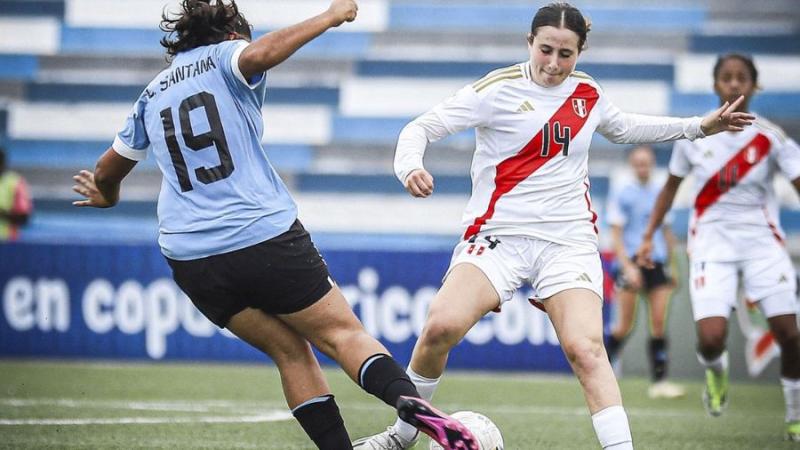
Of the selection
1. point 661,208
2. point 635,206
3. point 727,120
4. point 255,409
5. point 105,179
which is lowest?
point 255,409

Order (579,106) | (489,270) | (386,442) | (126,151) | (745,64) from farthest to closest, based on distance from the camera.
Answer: (745,64), (386,442), (579,106), (489,270), (126,151)

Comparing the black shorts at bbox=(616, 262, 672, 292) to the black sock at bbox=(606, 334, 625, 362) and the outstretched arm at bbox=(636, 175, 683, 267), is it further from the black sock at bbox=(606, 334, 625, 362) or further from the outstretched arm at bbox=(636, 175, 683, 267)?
the outstretched arm at bbox=(636, 175, 683, 267)

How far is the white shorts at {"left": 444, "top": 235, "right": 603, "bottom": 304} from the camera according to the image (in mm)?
5258

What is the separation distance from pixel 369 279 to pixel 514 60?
6.63 m

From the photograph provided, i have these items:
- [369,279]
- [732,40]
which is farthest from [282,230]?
[732,40]

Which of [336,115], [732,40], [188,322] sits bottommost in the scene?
[188,322]

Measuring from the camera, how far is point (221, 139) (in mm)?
4641

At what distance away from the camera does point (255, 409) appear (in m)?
8.28

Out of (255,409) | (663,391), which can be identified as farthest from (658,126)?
(663,391)

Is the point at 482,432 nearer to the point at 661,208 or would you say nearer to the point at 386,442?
A: the point at 386,442

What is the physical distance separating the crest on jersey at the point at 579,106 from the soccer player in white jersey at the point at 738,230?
2.17m

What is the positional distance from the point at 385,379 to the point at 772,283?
3582 mm

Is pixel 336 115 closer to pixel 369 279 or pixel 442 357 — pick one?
pixel 369 279

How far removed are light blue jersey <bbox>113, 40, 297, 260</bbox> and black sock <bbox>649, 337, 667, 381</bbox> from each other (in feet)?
20.2
